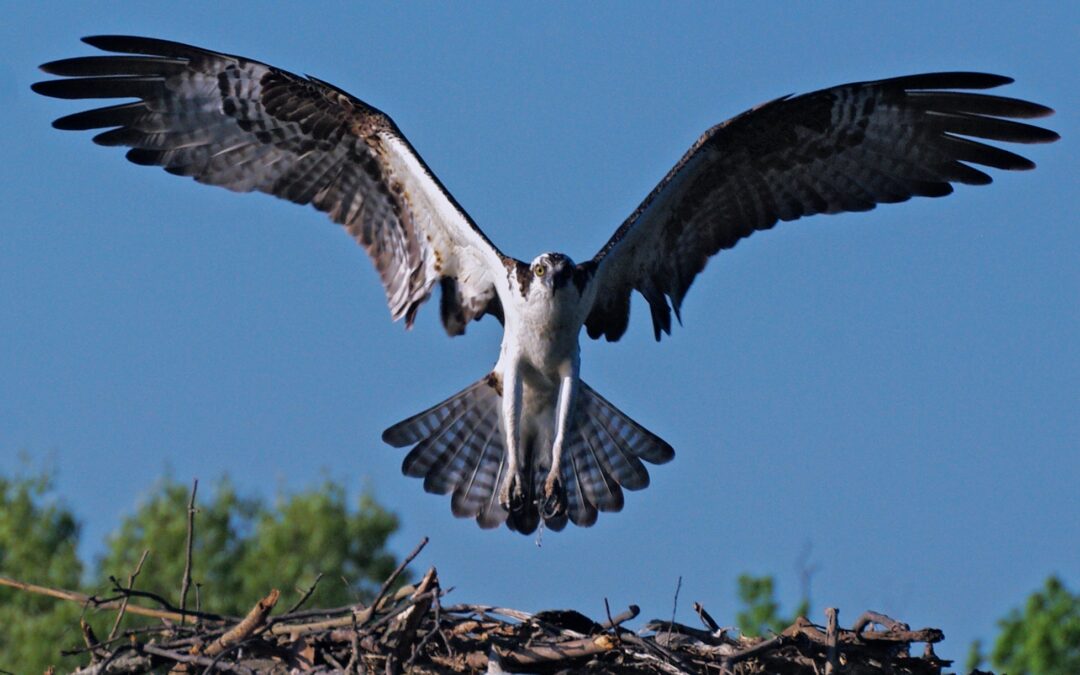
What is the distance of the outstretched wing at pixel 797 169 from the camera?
9.48 meters

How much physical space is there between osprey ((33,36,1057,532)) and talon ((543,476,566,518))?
0.02 metres

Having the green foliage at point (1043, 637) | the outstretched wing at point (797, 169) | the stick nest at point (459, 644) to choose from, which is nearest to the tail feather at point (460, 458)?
the outstretched wing at point (797, 169)

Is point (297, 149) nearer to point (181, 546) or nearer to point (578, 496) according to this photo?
point (578, 496)

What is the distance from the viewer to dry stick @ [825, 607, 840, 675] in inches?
275

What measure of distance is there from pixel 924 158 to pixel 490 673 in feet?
14.9

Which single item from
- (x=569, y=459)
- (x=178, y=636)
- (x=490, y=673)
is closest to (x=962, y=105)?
(x=569, y=459)

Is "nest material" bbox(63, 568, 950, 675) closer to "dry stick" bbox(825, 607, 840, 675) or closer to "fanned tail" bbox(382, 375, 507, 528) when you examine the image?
"dry stick" bbox(825, 607, 840, 675)

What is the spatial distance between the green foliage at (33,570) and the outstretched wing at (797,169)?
11.7 m

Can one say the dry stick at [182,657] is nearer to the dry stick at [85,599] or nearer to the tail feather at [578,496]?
the dry stick at [85,599]

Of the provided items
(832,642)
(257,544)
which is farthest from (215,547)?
(832,642)

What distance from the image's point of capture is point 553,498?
924 cm

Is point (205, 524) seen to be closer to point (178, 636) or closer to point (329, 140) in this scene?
point (329, 140)

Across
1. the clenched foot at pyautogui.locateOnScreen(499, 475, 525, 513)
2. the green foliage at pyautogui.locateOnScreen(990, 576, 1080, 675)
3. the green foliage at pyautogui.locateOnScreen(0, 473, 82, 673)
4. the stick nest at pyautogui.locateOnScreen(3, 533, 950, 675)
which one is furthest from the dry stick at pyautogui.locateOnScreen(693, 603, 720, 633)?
the green foliage at pyautogui.locateOnScreen(0, 473, 82, 673)

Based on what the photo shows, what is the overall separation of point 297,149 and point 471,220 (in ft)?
3.86
